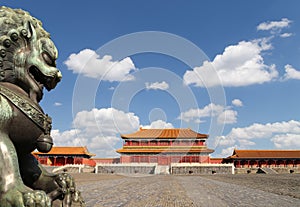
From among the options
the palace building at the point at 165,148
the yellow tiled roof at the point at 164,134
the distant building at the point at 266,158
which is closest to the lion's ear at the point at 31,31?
the palace building at the point at 165,148

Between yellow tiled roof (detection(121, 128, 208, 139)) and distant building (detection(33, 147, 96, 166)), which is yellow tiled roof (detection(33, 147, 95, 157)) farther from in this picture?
yellow tiled roof (detection(121, 128, 208, 139))

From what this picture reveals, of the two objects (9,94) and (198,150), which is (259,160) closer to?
(198,150)

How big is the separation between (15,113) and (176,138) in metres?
37.7

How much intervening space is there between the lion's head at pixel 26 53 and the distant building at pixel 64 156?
129 feet

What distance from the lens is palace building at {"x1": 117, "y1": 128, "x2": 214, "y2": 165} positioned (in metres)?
36.7

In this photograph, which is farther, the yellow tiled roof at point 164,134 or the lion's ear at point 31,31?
the yellow tiled roof at point 164,134

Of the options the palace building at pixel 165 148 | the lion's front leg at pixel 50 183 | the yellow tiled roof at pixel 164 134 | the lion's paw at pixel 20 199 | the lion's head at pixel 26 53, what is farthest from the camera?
the yellow tiled roof at pixel 164 134

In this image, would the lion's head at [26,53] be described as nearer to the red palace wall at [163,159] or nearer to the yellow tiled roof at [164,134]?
the red palace wall at [163,159]

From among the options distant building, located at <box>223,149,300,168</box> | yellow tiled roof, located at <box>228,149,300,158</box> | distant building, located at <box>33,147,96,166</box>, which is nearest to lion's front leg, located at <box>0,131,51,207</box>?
distant building, located at <box>223,149,300,168</box>

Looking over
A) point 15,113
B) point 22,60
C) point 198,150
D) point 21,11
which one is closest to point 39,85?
point 22,60

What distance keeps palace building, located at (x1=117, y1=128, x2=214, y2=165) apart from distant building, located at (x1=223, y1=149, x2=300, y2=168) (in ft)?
15.2

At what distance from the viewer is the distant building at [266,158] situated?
37.5 meters

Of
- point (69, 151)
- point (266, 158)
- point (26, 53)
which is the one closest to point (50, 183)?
point (26, 53)

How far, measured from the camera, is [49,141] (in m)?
1.89
